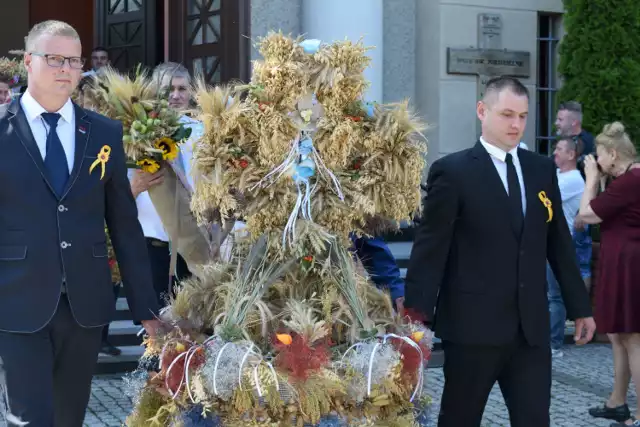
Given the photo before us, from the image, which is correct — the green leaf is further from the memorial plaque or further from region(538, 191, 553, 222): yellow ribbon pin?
region(538, 191, 553, 222): yellow ribbon pin

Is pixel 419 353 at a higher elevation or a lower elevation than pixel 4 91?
lower

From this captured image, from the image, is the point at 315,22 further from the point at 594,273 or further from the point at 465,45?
the point at 594,273

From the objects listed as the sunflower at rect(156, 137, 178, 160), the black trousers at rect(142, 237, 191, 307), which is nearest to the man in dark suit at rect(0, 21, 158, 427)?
the sunflower at rect(156, 137, 178, 160)

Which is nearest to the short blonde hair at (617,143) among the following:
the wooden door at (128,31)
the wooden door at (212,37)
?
the wooden door at (212,37)

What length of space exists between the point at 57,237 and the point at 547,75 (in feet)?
31.1

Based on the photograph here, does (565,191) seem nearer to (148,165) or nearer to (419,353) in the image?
(148,165)

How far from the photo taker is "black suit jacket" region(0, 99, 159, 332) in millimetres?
3973

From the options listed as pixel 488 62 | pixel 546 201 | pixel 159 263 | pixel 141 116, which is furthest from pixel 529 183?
pixel 488 62

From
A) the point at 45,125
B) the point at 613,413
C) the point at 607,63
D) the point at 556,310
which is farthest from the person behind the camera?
the point at 607,63

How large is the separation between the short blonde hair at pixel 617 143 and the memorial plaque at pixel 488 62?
469 centimetres

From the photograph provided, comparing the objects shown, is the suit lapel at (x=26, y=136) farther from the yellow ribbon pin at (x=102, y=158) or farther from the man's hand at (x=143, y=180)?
the man's hand at (x=143, y=180)

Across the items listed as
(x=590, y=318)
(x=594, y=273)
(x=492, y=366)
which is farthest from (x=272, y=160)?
(x=594, y=273)

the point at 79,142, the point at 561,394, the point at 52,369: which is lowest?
the point at 561,394

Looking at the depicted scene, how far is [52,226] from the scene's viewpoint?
4.01 metres
